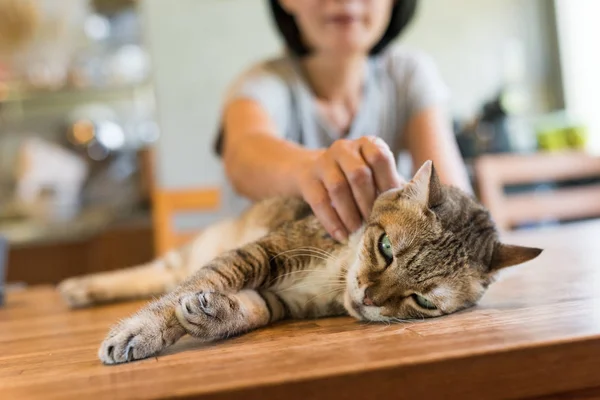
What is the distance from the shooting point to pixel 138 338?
2.11 feet

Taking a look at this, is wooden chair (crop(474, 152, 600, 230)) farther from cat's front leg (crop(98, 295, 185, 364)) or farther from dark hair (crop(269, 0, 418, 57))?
cat's front leg (crop(98, 295, 185, 364))

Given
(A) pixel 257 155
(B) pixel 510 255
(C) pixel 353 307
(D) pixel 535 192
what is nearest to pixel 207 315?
(C) pixel 353 307

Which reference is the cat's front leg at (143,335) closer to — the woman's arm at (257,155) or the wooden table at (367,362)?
the wooden table at (367,362)

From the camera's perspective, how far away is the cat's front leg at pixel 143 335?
63 cm

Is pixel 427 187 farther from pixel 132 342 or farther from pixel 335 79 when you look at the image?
pixel 335 79

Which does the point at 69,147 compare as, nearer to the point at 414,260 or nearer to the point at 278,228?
the point at 278,228

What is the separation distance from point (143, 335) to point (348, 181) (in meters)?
0.37

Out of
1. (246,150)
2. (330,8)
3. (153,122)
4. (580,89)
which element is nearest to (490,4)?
(580,89)

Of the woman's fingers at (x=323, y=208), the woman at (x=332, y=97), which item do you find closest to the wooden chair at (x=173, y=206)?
the woman at (x=332, y=97)

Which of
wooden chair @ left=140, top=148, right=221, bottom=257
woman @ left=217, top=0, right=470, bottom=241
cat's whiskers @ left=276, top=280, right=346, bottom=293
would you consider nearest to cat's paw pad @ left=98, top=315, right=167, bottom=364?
cat's whiskers @ left=276, top=280, right=346, bottom=293

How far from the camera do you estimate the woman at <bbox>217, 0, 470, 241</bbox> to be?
1.32 metres

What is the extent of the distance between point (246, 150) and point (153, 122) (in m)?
2.17

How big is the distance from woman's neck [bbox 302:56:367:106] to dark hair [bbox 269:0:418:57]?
6 centimetres

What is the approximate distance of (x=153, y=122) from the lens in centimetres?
331
